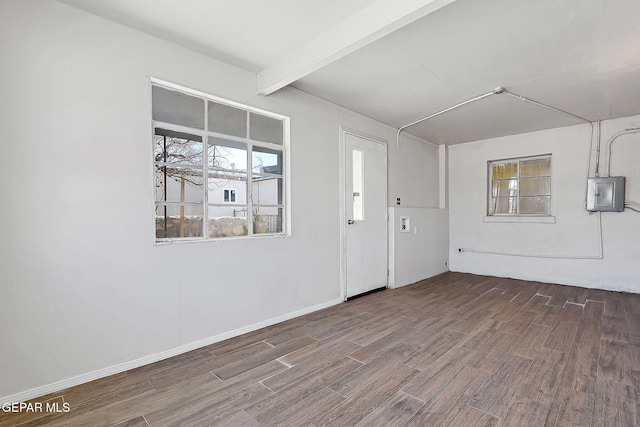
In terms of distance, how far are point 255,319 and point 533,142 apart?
5.55 metres

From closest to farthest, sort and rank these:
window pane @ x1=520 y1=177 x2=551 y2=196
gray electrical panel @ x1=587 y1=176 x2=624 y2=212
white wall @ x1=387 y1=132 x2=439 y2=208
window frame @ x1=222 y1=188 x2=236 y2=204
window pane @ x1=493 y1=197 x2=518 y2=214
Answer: window frame @ x1=222 y1=188 x2=236 y2=204 < gray electrical panel @ x1=587 y1=176 x2=624 y2=212 < white wall @ x1=387 y1=132 x2=439 y2=208 < window pane @ x1=520 y1=177 x2=551 y2=196 < window pane @ x1=493 y1=197 x2=518 y2=214

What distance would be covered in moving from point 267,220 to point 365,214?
66.5 inches

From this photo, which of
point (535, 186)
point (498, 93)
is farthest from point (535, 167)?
point (498, 93)

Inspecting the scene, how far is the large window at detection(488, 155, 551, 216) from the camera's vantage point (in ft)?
17.6

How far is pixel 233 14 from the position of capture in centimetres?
226

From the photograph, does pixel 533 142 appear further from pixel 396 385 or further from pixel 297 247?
pixel 396 385

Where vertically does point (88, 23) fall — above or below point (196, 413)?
above

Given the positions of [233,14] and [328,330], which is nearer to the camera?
[233,14]

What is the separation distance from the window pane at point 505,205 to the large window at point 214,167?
4603 millimetres

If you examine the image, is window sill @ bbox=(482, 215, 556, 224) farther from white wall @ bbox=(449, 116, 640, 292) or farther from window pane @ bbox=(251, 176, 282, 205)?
window pane @ bbox=(251, 176, 282, 205)

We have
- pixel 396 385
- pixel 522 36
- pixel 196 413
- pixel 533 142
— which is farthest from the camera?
pixel 533 142

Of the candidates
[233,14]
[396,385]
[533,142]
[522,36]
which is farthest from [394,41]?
[533,142]

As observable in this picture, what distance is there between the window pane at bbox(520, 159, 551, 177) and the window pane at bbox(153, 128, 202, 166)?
5.67m

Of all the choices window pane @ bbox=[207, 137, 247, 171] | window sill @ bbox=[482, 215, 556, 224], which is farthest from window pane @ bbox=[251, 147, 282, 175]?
window sill @ bbox=[482, 215, 556, 224]
